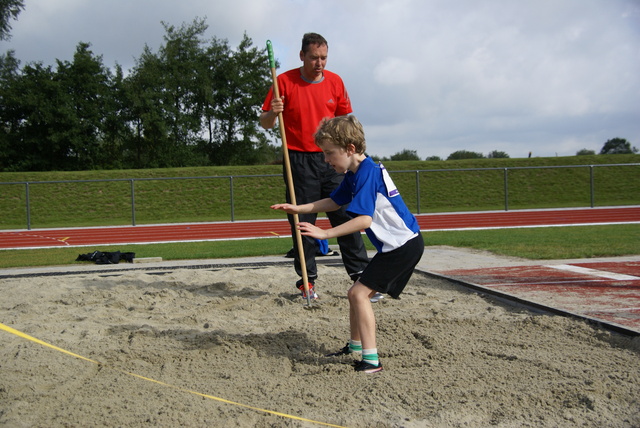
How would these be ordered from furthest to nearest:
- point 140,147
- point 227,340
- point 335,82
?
point 140,147
point 335,82
point 227,340

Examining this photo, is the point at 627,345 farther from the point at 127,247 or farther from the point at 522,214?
the point at 522,214

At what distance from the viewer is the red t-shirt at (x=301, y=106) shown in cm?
553

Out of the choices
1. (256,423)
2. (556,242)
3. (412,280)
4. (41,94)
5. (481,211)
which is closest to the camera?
(256,423)

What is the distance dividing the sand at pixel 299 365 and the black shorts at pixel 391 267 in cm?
47

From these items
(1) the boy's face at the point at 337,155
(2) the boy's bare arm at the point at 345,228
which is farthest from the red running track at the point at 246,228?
(2) the boy's bare arm at the point at 345,228

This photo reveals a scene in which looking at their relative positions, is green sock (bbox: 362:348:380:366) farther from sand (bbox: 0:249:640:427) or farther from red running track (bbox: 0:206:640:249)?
red running track (bbox: 0:206:640:249)

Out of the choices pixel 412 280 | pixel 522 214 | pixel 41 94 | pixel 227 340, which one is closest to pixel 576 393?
pixel 227 340

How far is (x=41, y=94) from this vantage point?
33844mm

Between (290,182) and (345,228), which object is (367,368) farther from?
(290,182)

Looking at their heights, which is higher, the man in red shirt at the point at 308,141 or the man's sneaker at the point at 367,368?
the man in red shirt at the point at 308,141

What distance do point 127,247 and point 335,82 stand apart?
7.21 metres

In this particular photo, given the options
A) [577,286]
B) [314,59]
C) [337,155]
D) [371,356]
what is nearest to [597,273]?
[577,286]

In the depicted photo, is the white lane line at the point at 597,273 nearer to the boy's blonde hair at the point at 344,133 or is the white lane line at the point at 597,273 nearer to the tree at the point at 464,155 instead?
the boy's blonde hair at the point at 344,133

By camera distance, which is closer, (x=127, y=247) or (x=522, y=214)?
(x=127, y=247)
